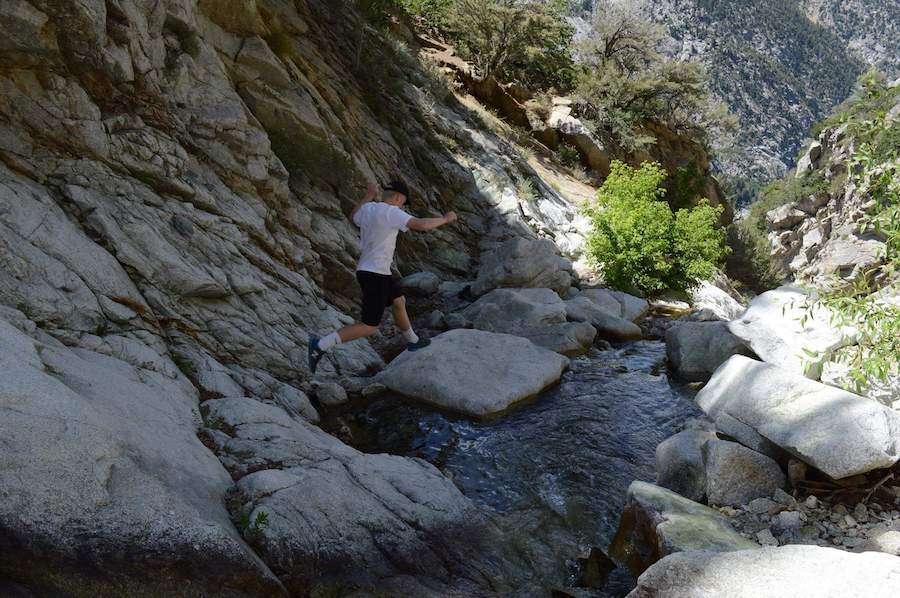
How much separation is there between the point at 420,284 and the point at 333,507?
29.3 feet

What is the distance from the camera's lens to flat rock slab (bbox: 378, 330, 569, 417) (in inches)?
313

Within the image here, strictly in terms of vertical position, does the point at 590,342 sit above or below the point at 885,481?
below

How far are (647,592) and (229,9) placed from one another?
37.7ft

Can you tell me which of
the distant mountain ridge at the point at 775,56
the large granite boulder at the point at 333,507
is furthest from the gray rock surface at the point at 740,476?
the distant mountain ridge at the point at 775,56

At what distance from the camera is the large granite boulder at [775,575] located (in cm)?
314

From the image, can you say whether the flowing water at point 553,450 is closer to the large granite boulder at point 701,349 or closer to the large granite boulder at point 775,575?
the large granite boulder at point 701,349

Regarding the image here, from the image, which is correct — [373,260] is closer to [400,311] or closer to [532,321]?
[400,311]

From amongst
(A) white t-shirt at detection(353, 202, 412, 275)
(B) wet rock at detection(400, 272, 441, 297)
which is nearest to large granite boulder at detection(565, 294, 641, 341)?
(B) wet rock at detection(400, 272, 441, 297)

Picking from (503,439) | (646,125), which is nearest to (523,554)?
(503,439)

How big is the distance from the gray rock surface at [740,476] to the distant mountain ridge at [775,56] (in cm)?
13613

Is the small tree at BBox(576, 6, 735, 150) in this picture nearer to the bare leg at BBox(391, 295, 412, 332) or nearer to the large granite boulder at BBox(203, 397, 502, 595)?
the bare leg at BBox(391, 295, 412, 332)

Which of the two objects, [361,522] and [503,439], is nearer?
[361,522]

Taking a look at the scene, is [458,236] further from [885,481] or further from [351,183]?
[885,481]

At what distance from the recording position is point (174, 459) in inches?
158
